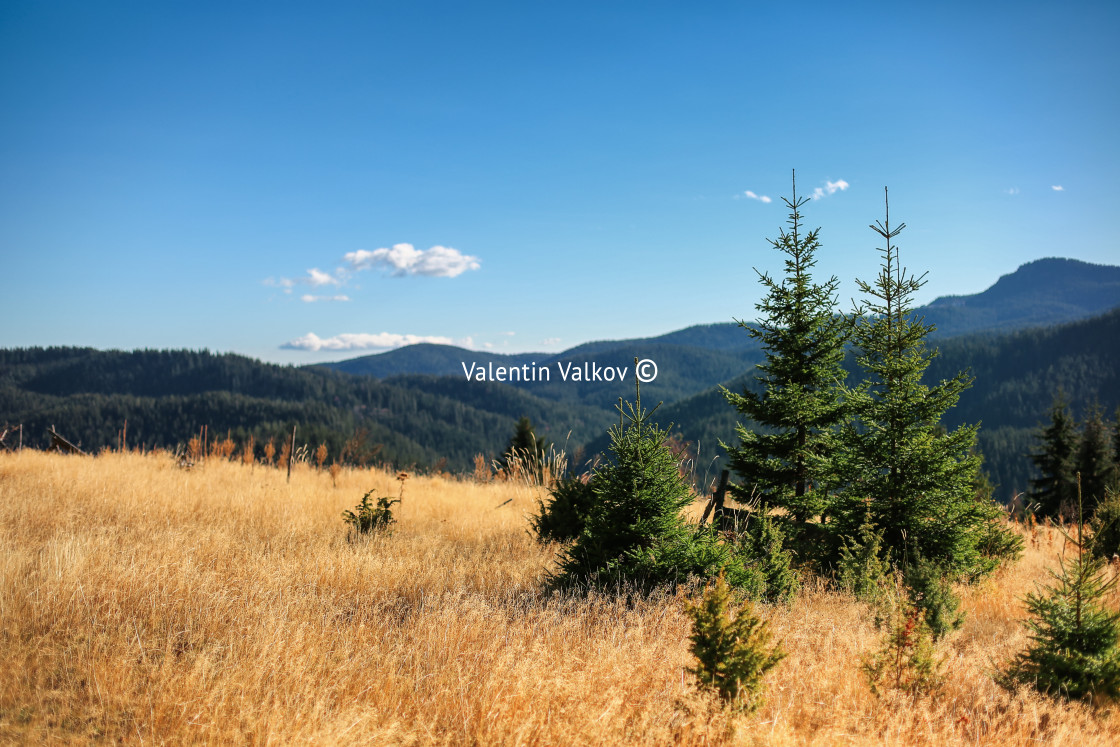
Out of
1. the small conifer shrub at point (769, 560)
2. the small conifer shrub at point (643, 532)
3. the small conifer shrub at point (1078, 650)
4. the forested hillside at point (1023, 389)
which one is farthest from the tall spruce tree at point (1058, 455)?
the forested hillside at point (1023, 389)

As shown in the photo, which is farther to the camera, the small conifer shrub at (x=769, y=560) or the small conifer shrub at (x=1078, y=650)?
the small conifer shrub at (x=769, y=560)

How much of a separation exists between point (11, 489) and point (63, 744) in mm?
7537

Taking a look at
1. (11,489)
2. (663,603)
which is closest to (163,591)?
(663,603)

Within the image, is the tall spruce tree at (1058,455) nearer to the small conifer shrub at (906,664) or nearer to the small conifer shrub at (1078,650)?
the small conifer shrub at (1078,650)

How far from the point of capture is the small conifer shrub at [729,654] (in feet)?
10.3

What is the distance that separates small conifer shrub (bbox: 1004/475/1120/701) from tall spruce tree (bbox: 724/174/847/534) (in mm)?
3325

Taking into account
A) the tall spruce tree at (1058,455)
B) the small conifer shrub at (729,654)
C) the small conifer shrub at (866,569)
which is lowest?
the tall spruce tree at (1058,455)

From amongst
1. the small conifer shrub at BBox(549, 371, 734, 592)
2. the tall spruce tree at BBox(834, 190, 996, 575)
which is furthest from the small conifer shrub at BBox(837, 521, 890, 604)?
the small conifer shrub at BBox(549, 371, 734, 592)

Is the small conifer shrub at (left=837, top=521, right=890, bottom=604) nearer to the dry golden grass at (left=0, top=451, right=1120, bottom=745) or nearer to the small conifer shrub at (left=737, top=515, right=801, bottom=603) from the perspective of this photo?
the dry golden grass at (left=0, top=451, right=1120, bottom=745)

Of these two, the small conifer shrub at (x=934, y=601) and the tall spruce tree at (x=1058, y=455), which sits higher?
the small conifer shrub at (x=934, y=601)

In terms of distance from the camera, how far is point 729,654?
10.4 feet

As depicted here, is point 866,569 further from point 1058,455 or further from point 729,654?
point 1058,455

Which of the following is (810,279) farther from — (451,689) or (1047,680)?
(451,689)

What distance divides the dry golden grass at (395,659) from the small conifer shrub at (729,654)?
A: 0.40ft
